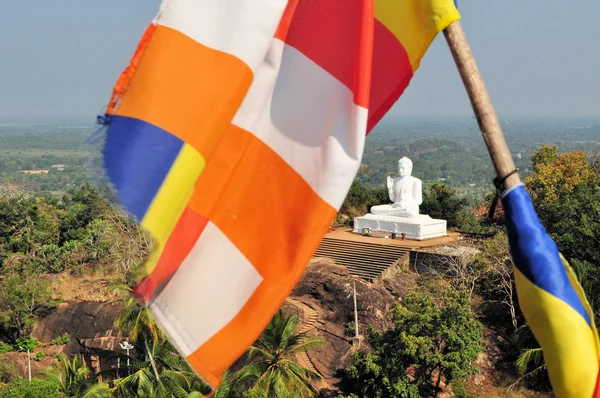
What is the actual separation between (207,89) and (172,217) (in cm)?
66

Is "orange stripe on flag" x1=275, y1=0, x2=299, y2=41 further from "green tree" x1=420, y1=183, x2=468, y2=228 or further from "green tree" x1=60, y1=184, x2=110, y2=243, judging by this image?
"green tree" x1=60, y1=184, x2=110, y2=243

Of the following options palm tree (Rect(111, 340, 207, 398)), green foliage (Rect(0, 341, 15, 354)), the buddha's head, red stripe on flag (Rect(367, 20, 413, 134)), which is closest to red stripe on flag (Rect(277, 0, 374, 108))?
red stripe on flag (Rect(367, 20, 413, 134))

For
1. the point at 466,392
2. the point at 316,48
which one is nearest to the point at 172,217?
the point at 316,48

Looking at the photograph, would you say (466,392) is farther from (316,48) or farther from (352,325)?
(316,48)

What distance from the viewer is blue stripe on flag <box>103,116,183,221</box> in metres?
3.32

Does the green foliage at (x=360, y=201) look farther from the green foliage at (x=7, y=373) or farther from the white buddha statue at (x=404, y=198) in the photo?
the green foliage at (x=7, y=373)

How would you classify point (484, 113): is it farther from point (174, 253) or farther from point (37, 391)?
point (37, 391)

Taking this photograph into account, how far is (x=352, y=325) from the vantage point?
18.7m

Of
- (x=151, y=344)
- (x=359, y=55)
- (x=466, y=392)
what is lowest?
(x=151, y=344)

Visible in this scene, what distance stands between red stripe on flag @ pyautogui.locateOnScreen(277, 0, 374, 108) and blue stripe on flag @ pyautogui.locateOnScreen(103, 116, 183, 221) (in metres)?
0.93

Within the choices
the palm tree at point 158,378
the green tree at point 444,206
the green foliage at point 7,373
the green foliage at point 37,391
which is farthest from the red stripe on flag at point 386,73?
the green tree at point 444,206

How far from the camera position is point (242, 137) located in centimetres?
379

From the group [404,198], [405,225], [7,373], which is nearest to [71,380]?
[7,373]

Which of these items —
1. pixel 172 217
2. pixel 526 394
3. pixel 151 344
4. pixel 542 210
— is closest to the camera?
pixel 172 217
